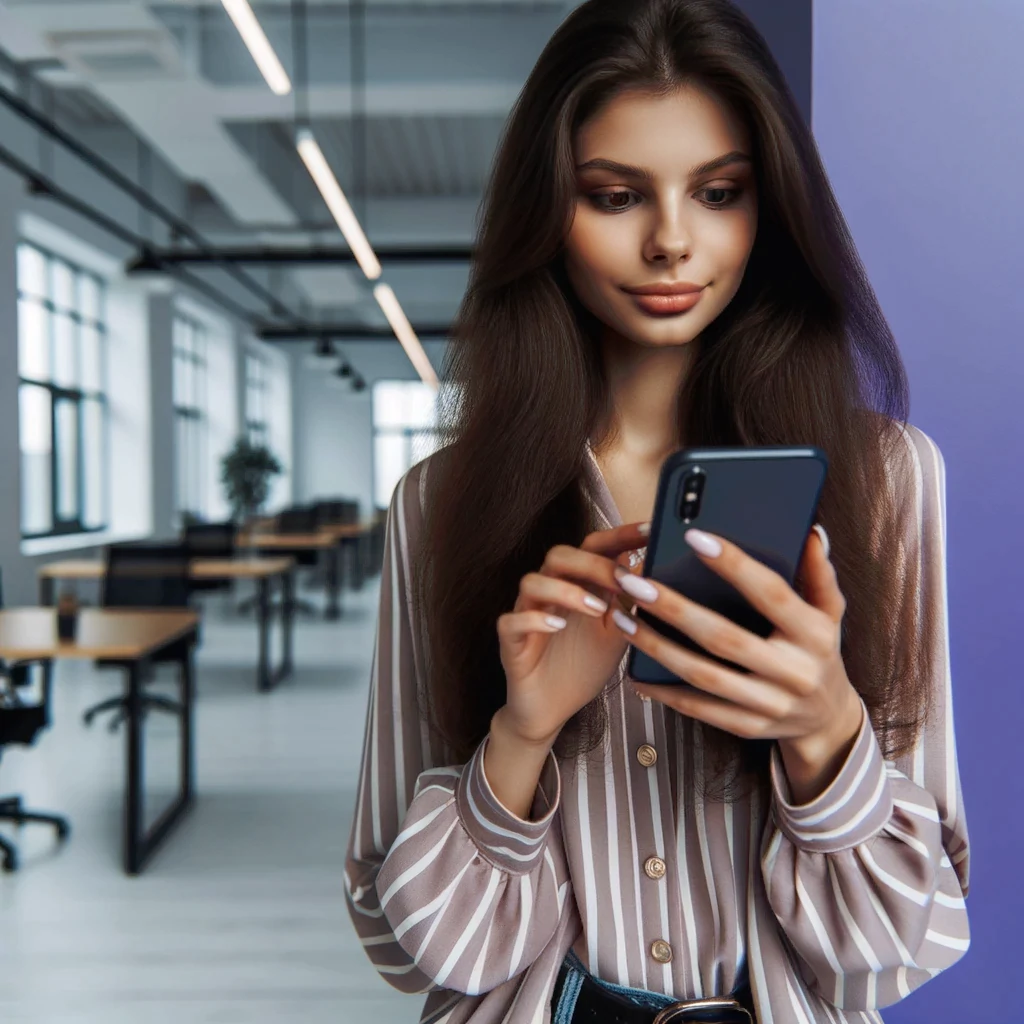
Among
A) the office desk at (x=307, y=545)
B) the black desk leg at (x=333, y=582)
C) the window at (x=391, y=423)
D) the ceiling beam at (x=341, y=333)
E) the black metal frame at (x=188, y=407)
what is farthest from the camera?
the window at (x=391, y=423)

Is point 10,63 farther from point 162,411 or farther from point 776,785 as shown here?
point 776,785

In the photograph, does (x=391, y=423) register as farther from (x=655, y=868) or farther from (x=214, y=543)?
(x=655, y=868)

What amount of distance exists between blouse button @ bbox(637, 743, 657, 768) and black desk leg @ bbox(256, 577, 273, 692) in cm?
666

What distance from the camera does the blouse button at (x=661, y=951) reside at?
0.87 metres

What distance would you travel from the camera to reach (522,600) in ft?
2.50

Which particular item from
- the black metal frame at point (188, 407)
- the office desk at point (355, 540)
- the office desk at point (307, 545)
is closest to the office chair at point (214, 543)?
the office desk at point (307, 545)

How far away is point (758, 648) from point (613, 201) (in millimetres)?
433

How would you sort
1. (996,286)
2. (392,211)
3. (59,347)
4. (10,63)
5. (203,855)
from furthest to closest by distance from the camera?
(392,211), (59,347), (10,63), (203,855), (996,286)

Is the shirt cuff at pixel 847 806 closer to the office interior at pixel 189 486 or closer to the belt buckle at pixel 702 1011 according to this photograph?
the belt buckle at pixel 702 1011

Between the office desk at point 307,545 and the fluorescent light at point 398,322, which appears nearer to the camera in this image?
the fluorescent light at point 398,322

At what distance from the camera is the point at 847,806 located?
0.77m

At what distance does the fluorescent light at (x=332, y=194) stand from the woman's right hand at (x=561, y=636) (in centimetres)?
456

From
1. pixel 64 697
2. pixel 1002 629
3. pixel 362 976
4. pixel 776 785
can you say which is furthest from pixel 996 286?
pixel 64 697

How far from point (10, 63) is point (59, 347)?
3.51 m
